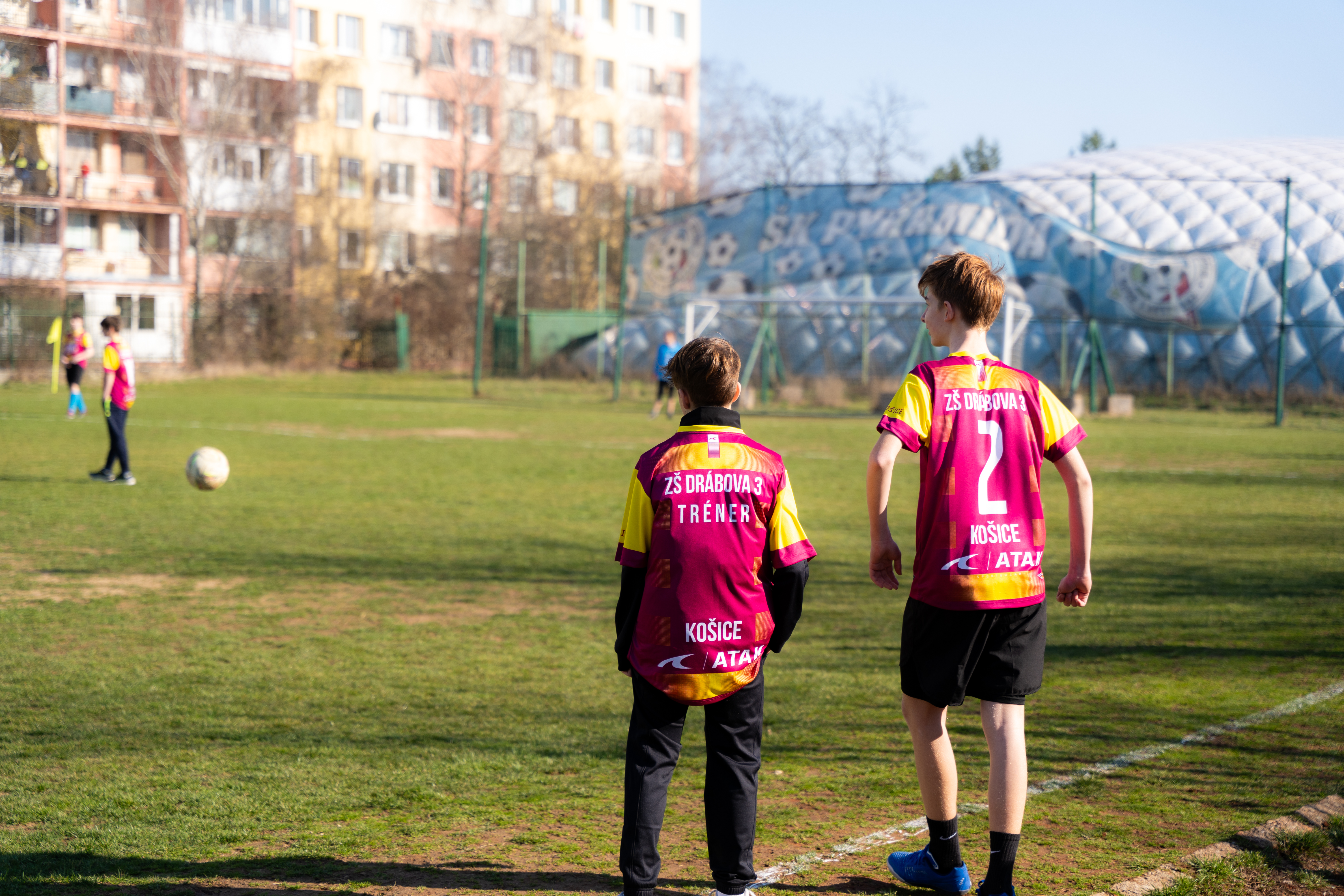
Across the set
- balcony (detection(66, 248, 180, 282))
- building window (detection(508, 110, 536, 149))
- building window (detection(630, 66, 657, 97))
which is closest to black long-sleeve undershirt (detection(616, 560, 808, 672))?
balcony (detection(66, 248, 180, 282))

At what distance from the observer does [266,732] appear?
529 centimetres

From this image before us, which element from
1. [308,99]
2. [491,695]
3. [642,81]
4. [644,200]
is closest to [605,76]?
[642,81]

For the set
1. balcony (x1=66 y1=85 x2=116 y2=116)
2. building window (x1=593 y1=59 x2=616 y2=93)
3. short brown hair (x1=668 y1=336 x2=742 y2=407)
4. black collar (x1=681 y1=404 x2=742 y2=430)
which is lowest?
black collar (x1=681 y1=404 x2=742 y2=430)

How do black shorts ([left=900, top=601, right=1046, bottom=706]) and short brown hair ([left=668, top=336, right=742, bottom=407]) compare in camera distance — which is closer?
short brown hair ([left=668, top=336, right=742, bottom=407])

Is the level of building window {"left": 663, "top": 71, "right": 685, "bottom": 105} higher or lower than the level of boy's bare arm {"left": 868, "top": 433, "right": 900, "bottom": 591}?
higher

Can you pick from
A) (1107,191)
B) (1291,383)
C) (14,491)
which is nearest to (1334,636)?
(14,491)

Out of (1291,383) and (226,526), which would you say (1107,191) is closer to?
(1291,383)

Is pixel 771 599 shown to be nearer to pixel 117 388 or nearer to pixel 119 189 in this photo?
pixel 117 388

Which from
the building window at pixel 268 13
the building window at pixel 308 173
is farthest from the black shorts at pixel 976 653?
the building window at pixel 308 173

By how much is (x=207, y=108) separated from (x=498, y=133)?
1591cm

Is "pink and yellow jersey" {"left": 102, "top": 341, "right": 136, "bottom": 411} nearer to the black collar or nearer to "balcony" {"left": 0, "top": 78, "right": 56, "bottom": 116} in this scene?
"balcony" {"left": 0, "top": 78, "right": 56, "bottom": 116}

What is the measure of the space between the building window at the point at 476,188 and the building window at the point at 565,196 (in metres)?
3.25

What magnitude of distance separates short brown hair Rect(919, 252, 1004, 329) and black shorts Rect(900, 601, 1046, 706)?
0.82 meters

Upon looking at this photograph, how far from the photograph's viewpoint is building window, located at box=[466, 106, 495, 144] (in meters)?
59.4
